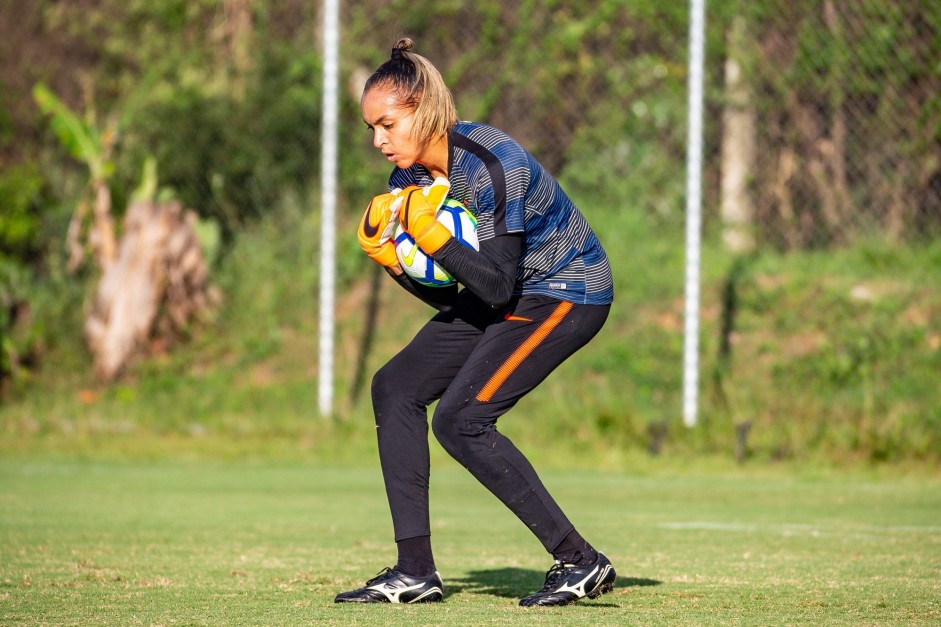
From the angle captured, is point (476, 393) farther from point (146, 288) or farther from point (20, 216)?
point (20, 216)

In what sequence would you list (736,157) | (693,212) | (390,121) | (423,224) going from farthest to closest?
(736,157), (693,212), (390,121), (423,224)

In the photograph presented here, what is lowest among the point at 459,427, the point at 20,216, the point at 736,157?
the point at 459,427

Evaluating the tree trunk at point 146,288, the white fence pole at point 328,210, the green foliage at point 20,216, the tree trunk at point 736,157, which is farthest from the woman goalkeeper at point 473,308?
the green foliage at point 20,216

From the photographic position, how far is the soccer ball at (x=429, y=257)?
4270 mm

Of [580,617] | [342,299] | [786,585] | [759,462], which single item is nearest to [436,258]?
[580,617]

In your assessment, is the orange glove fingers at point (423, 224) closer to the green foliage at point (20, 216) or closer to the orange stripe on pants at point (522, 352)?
the orange stripe on pants at point (522, 352)

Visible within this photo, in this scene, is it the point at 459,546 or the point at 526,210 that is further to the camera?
the point at 459,546

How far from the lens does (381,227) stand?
14.1 feet

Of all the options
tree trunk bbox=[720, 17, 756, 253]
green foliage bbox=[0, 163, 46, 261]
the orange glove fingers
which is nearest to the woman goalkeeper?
the orange glove fingers

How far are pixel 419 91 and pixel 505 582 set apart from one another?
185 centimetres

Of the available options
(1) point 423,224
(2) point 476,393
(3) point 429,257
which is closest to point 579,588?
(2) point 476,393

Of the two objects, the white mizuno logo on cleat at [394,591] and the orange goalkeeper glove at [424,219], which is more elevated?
the orange goalkeeper glove at [424,219]

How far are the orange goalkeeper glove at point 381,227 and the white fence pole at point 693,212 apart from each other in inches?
263

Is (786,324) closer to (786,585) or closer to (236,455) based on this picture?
(236,455)
